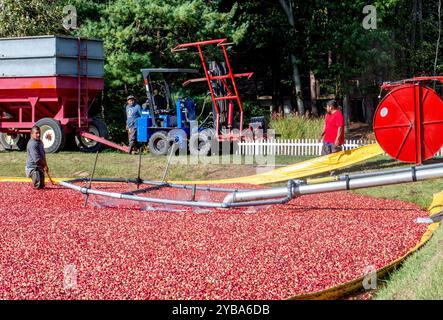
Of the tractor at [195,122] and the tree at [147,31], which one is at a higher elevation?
the tree at [147,31]

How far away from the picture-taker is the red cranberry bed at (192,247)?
677cm

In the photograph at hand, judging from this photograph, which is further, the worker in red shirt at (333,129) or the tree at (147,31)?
the tree at (147,31)

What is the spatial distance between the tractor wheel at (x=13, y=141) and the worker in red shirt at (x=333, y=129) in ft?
33.7

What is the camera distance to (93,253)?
27.4 feet

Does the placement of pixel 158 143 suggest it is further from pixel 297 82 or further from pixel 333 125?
pixel 297 82

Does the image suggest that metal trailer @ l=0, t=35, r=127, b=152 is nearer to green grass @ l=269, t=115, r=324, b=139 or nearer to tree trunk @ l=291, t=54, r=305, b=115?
green grass @ l=269, t=115, r=324, b=139

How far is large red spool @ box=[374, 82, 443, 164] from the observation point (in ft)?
47.5

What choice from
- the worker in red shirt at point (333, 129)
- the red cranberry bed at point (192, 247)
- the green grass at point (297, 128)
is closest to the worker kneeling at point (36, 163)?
the red cranberry bed at point (192, 247)

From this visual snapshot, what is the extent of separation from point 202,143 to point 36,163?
6.45m

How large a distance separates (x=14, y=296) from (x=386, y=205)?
7457 millimetres

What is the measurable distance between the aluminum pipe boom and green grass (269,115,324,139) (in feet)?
48.2

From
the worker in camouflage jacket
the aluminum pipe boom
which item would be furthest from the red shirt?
the worker in camouflage jacket

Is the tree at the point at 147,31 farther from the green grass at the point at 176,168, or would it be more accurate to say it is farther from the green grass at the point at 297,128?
the green grass at the point at 176,168

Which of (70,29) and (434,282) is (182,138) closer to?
(70,29)
